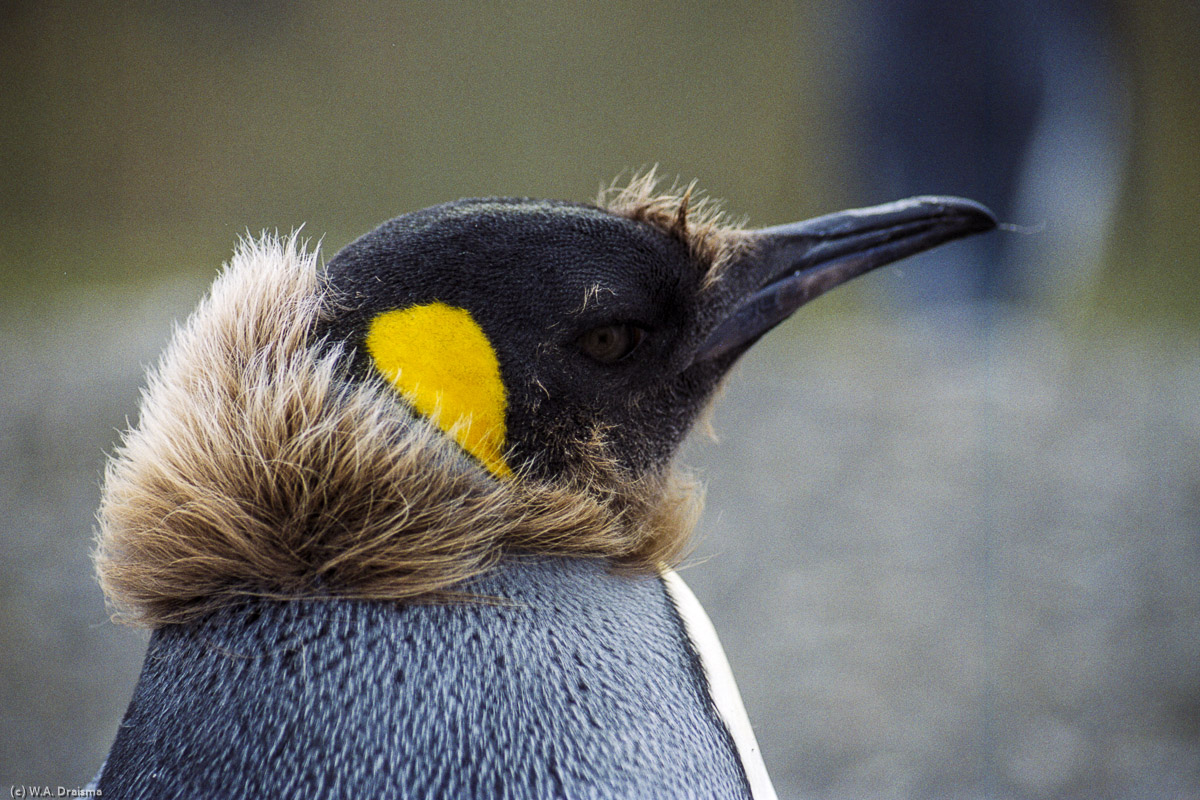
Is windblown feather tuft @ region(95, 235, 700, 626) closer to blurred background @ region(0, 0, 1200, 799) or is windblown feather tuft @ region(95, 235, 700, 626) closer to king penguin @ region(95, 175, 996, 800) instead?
king penguin @ region(95, 175, 996, 800)

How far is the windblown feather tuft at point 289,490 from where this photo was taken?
1.33ft

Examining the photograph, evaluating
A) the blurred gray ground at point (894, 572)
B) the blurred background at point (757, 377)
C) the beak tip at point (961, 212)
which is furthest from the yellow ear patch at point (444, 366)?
the blurred background at point (757, 377)

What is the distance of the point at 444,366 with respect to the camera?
43 centimetres

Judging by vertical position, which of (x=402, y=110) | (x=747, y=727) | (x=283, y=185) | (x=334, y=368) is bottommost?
(x=747, y=727)

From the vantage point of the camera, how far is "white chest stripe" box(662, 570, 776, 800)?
0.48m

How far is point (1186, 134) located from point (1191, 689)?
63.9 inches

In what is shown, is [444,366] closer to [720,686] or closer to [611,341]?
[611,341]

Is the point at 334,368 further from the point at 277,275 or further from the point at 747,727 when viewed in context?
the point at 747,727

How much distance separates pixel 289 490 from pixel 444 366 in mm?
93

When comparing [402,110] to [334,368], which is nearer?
[334,368]

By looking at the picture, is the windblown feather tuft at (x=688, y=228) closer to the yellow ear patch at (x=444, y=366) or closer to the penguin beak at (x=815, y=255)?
the penguin beak at (x=815, y=255)

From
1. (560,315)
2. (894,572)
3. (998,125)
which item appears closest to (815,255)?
(560,315)

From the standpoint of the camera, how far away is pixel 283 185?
1.82 metres

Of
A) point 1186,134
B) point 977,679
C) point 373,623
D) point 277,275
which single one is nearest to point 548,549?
point 373,623
